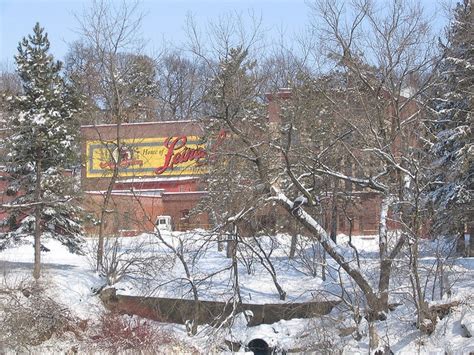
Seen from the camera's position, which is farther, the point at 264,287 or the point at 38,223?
the point at 264,287

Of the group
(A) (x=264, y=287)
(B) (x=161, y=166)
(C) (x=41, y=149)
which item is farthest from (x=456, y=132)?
(B) (x=161, y=166)

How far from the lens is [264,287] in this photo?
27.3 meters

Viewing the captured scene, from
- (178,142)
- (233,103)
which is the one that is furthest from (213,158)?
(178,142)

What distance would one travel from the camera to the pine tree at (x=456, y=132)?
21688mm

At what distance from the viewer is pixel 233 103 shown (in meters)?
19.9

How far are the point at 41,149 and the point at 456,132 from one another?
47.0ft

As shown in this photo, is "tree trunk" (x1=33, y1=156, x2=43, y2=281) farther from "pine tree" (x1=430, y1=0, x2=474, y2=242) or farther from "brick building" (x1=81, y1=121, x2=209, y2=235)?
"brick building" (x1=81, y1=121, x2=209, y2=235)

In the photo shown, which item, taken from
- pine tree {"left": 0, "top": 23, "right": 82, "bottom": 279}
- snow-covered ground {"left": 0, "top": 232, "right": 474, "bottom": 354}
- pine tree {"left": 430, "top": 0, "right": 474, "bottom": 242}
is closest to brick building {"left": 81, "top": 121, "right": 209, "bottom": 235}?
snow-covered ground {"left": 0, "top": 232, "right": 474, "bottom": 354}

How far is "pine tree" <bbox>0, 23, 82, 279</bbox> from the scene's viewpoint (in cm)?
2534

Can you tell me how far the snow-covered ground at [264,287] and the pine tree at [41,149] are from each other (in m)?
1.65

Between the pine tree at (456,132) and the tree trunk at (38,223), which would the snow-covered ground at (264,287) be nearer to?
the tree trunk at (38,223)

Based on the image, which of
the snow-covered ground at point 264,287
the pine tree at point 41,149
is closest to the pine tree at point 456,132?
the snow-covered ground at point 264,287

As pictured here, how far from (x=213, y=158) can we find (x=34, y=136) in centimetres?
677

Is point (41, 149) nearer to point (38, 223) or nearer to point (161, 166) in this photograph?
point (38, 223)
